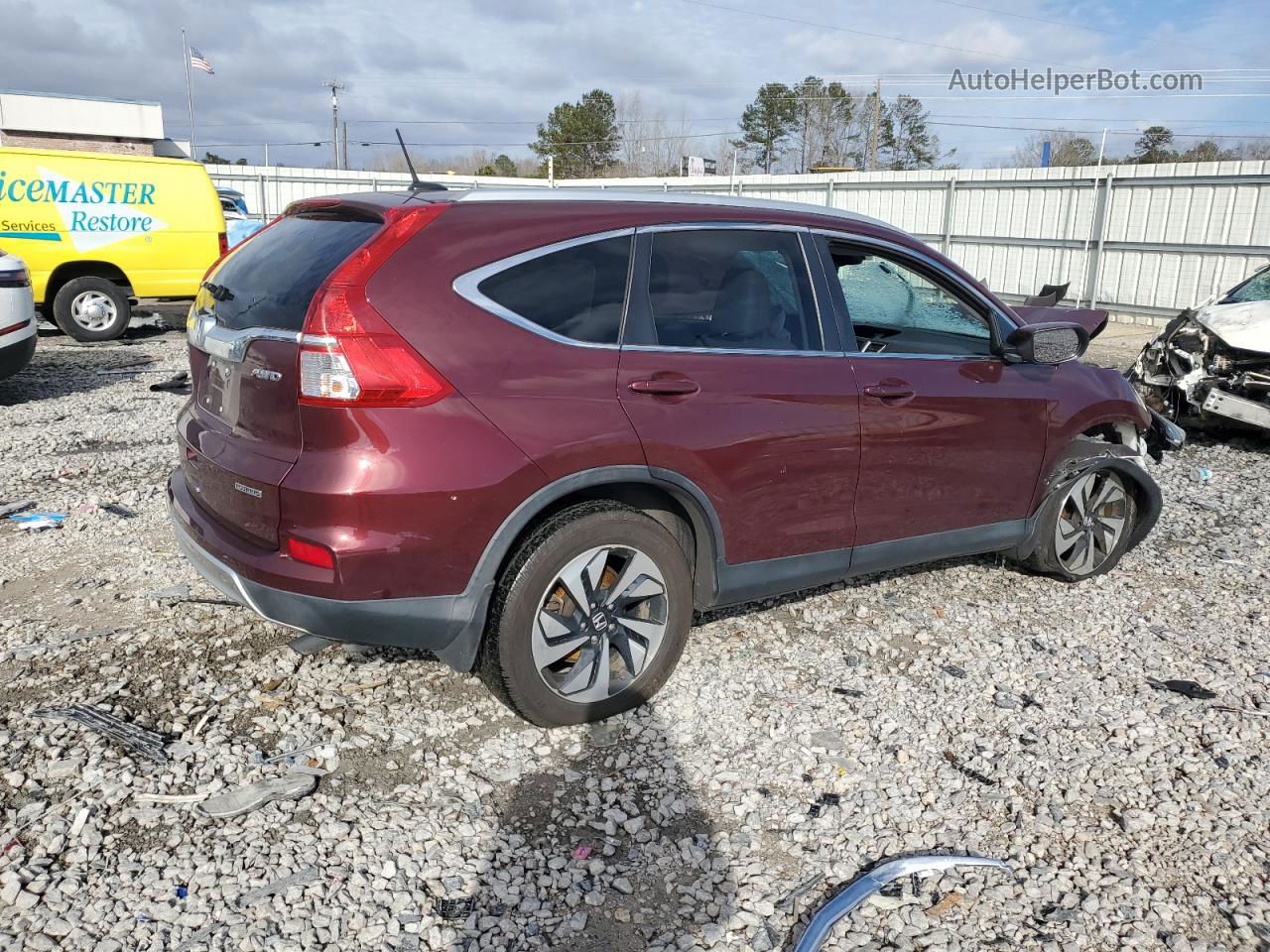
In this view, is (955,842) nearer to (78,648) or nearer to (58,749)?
(58,749)

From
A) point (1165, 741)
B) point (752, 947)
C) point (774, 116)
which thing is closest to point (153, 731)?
point (752, 947)

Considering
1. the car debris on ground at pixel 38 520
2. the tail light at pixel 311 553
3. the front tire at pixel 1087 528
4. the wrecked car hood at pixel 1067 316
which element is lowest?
the car debris on ground at pixel 38 520

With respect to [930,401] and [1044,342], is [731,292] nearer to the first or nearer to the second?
[930,401]

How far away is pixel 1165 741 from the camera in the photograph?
3422mm

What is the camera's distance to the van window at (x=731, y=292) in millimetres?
3418

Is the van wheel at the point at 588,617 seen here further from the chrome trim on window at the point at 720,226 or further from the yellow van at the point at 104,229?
the yellow van at the point at 104,229

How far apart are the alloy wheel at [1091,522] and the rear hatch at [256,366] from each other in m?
3.53

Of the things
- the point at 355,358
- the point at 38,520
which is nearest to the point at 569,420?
the point at 355,358

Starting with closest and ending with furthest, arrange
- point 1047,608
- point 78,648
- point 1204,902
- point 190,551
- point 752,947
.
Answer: point 752,947, point 1204,902, point 190,551, point 78,648, point 1047,608

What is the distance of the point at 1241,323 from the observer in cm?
766

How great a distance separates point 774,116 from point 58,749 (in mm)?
53506

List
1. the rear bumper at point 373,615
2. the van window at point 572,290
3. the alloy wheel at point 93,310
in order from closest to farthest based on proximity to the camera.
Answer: the rear bumper at point 373,615, the van window at point 572,290, the alloy wheel at point 93,310

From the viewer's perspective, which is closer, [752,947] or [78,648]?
[752,947]

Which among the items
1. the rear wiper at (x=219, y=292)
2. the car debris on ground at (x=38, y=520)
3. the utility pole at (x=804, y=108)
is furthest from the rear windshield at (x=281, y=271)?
the utility pole at (x=804, y=108)
